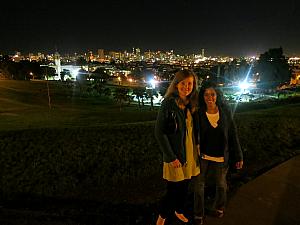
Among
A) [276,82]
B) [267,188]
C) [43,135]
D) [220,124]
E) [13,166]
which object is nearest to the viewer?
[220,124]

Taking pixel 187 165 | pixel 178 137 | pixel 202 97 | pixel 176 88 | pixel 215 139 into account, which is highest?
pixel 176 88

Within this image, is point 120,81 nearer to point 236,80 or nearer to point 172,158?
point 236,80

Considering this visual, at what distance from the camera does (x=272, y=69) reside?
67.6m

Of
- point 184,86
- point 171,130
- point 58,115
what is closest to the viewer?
point 171,130

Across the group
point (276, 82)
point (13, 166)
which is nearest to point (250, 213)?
point (13, 166)

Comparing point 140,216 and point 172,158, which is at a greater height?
point 172,158

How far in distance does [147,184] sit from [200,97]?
2.40 m

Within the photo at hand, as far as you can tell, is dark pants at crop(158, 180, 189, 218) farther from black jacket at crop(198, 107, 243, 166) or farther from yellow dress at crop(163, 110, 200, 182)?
black jacket at crop(198, 107, 243, 166)

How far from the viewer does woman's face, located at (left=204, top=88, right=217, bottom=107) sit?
4.33 metres

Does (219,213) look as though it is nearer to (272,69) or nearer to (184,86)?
(184,86)

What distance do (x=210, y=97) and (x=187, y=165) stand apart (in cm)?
92

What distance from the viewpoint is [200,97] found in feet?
14.5

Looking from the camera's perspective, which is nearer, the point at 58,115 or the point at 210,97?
the point at 210,97

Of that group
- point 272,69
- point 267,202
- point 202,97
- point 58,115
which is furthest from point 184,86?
point 272,69
